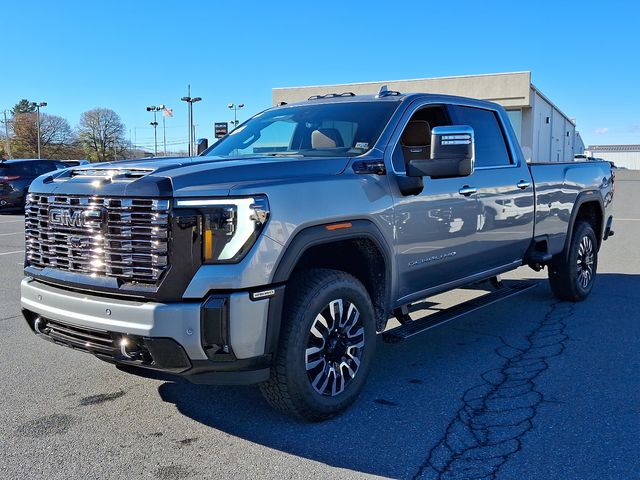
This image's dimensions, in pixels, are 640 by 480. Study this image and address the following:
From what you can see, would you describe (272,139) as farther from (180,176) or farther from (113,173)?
(180,176)

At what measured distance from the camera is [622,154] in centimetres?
13562

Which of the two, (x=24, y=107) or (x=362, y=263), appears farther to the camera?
(x=24, y=107)

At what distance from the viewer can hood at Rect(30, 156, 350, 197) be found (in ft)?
10.8

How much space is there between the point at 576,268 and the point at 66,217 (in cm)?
549

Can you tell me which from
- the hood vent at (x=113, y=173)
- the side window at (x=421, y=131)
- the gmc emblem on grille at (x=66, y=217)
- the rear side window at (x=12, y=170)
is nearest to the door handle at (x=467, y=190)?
the side window at (x=421, y=131)

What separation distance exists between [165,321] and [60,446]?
1028 millimetres

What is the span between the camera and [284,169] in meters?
3.67

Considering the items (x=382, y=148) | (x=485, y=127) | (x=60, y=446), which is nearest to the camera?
(x=60, y=446)

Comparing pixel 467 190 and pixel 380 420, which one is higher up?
pixel 467 190

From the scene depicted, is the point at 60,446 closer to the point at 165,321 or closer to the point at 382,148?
the point at 165,321

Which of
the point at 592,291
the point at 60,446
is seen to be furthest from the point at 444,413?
the point at 592,291

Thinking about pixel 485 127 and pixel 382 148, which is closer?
pixel 382 148

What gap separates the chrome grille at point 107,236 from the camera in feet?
10.7

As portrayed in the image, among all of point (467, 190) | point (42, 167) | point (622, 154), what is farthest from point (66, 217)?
point (622, 154)
